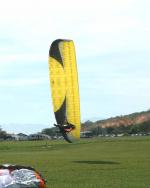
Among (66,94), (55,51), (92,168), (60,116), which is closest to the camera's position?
Answer: (92,168)

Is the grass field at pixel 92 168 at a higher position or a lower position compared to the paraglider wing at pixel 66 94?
lower

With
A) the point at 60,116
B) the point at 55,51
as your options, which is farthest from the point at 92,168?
the point at 55,51

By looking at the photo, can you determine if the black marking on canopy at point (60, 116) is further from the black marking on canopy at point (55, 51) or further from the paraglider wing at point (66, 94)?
the black marking on canopy at point (55, 51)

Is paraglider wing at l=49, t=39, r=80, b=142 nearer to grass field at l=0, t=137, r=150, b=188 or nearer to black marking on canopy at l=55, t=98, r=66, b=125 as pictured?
black marking on canopy at l=55, t=98, r=66, b=125

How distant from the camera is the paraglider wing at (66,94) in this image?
34.1 meters

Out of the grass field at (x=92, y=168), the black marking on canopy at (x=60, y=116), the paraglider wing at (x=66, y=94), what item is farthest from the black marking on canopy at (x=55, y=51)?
the grass field at (x=92, y=168)

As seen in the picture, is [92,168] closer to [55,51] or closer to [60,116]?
[60,116]

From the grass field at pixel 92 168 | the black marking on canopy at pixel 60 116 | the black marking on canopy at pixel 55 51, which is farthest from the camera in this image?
the black marking on canopy at pixel 55 51

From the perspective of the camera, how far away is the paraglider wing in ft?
112

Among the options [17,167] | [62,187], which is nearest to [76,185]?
[62,187]

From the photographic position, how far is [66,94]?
1367 inches

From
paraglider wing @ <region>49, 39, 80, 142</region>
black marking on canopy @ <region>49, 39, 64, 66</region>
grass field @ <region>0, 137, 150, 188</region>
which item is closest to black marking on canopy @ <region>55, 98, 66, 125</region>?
paraglider wing @ <region>49, 39, 80, 142</region>

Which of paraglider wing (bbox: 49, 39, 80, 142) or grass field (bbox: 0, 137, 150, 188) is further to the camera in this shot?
paraglider wing (bbox: 49, 39, 80, 142)

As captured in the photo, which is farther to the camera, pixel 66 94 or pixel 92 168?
pixel 66 94
